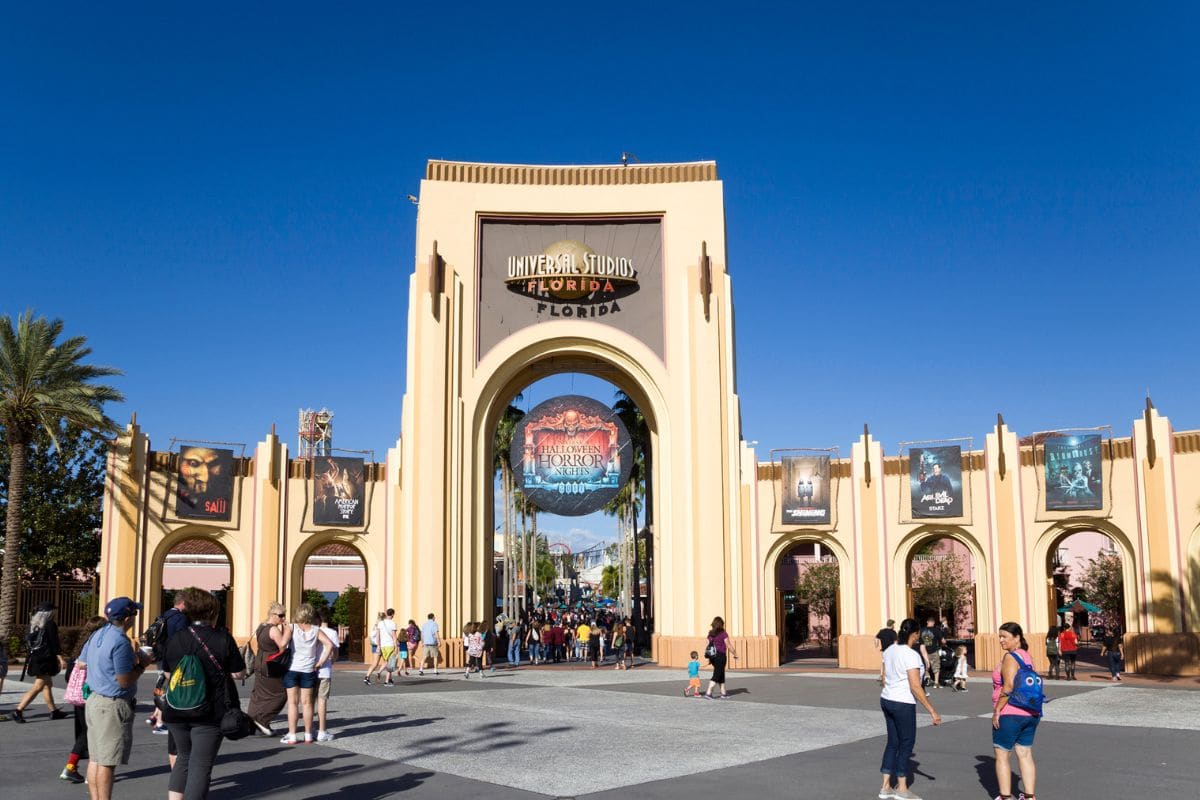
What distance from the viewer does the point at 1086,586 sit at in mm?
44812

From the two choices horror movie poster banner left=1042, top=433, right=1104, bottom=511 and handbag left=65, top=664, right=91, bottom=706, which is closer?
handbag left=65, top=664, right=91, bottom=706

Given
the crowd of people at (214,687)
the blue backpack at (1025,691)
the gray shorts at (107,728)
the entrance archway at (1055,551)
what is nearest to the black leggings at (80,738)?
the crowd of people at (214,687)

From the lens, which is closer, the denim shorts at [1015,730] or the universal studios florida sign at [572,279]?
the denim shorts at [1015,730]

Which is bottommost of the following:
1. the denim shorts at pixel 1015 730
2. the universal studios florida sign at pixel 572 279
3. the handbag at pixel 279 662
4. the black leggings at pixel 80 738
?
the black leggings at pixel 80 738

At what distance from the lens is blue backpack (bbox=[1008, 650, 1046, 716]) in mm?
9539

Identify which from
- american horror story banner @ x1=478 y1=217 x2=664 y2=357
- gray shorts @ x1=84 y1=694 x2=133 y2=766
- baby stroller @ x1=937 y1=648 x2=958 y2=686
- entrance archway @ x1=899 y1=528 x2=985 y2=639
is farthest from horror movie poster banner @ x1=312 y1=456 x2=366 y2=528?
gray shorts @ x1=84 y1=694 x2=133 y2=766

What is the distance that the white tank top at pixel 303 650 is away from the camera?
1363 centimetres

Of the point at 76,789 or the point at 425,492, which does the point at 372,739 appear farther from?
the point at 425,492

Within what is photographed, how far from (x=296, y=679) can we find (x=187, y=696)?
18.7 ft

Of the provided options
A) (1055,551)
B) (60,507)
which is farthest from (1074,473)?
(60,507)

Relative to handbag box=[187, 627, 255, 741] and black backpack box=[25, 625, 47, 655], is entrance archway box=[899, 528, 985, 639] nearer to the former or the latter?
black backpack box=[25, 625, 47, 655]

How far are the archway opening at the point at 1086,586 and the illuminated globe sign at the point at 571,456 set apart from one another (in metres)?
13.1

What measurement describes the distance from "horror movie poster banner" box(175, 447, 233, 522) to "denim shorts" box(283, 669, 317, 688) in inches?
801

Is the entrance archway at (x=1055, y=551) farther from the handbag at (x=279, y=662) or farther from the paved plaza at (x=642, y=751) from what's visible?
the handbag at (x=279, y=662)
